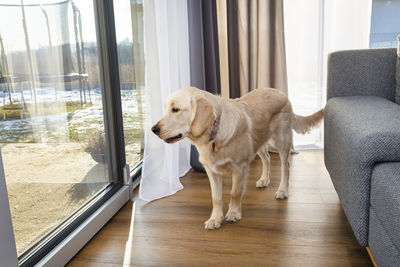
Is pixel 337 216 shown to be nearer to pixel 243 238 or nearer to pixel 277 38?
pixel 243 238

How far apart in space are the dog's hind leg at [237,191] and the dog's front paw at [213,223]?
0.23 feet

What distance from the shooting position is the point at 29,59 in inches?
57.6

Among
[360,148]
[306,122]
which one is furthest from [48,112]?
[306,122]

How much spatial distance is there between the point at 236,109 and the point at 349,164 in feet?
2.25

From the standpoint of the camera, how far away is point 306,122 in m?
2.40

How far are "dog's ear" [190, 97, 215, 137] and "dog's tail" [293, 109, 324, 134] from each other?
3.11 ft

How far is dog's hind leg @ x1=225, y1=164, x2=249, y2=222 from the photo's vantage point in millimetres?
1913

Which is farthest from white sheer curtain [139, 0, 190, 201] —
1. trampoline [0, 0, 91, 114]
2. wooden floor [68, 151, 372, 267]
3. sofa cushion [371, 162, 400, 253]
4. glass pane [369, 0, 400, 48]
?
glass pane [369, 0, 400, 48]

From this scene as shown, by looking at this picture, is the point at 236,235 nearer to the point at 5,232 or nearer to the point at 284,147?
the point at 284,147

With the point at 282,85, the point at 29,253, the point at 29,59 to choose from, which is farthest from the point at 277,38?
the point at 29,253

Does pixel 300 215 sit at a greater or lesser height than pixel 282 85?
lesser

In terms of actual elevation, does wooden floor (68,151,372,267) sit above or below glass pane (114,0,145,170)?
below

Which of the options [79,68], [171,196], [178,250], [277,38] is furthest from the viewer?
[277,38]

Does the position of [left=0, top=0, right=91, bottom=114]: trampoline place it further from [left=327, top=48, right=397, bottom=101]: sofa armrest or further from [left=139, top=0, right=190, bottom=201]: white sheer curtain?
[left=327, top=48, right=397, bottom=101]: sofa armrest
